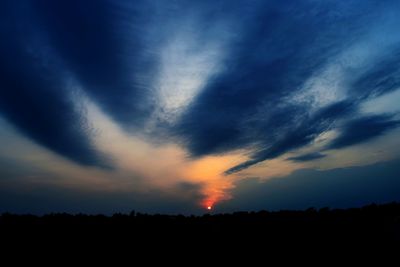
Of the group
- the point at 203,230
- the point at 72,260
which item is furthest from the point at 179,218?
the point at 72,260

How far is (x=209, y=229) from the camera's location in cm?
1063

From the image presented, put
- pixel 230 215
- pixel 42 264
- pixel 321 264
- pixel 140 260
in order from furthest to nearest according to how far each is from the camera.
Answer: pixel 230 215, pixel 321 264, pixel 140 260, pixel 42 264

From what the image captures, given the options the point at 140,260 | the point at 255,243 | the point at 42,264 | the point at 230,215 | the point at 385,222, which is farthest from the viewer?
the point at 230,215

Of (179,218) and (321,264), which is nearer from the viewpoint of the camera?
(321,264)

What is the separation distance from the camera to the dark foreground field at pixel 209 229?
366 inches

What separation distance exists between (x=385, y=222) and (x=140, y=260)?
879 cm

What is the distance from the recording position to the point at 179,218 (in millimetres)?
11586

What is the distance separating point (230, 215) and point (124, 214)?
4.38m

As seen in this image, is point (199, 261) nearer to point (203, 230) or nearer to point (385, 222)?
point (203, 230)

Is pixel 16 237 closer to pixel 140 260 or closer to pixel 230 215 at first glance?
pixel 140 260

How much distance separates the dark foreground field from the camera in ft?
30.5

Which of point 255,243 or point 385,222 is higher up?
point 385,222

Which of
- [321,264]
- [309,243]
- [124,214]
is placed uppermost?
[124,214]

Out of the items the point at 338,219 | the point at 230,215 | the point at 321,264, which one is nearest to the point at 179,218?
the point at 230,215
